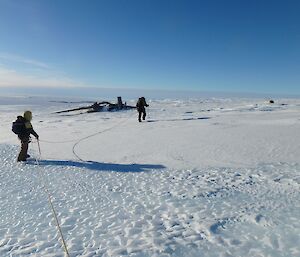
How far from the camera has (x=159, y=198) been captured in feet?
22.4

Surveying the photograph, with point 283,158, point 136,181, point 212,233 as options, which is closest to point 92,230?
point 212,233

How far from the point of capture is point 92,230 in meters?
5.52

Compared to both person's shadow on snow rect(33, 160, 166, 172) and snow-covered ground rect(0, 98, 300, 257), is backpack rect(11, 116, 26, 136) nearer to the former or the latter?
snow-covered ground rect(0, 98, 300, 257)

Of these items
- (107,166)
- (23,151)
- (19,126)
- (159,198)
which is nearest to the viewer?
(159,198)

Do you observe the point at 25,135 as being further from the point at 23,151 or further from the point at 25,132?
the point at 23,151

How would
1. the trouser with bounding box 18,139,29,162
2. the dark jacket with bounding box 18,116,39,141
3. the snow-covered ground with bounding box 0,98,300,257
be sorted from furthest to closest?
the dark jacket with bounding box 18,116,39,141 < the trouser with bounding box 18,139,29,162 < the snow-covered ground with bounding box 0,98,300,257

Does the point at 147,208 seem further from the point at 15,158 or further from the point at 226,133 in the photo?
the point at 226,133

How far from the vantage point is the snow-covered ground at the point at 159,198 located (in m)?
4.95

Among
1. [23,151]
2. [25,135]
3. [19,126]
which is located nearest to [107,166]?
[23,151]

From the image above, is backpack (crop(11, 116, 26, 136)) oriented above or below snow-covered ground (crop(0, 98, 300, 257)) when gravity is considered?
above

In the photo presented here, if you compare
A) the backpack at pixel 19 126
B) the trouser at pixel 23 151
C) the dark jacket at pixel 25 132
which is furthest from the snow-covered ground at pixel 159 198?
the backpack at pixel 19 126

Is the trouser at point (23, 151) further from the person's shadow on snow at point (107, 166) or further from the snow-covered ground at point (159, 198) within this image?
the person's shadow on snow at point (107, 166)

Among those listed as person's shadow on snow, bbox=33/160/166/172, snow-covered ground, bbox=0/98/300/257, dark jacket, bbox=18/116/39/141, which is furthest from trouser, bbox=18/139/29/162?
person's shadow on snow, bbox=33/160/166/172

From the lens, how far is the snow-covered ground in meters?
4.95
